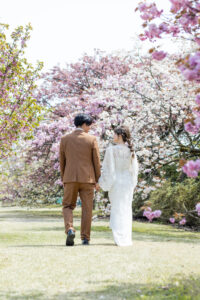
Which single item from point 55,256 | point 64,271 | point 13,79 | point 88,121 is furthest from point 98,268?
point 13,79

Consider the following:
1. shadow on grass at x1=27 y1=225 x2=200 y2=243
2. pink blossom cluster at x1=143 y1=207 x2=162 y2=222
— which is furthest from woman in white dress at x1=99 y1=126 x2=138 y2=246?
pink blossom cluster at x1=143 y1=207 x2=162 y2=222

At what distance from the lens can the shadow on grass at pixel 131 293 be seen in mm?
3688

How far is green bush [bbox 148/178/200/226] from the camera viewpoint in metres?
13.5

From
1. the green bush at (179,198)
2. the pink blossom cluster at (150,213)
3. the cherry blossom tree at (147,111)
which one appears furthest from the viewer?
the green bush at (179,198)

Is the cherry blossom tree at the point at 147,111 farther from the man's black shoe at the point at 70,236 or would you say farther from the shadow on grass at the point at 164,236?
the man's black shoe at the point at 70,236

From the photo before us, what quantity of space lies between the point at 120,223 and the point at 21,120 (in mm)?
5116

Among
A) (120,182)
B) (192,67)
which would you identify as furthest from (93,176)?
(192,67)

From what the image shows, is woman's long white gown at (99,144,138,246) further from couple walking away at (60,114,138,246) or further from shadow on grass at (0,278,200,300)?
shadow on grass at (0,278,200,300)

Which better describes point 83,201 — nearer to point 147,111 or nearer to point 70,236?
point 70,236

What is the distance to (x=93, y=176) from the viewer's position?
289 inches

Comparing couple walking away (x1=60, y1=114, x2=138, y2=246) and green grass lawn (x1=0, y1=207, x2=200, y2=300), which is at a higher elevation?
couple walking away (x1=60, y1=114, x2=138, y2=246)

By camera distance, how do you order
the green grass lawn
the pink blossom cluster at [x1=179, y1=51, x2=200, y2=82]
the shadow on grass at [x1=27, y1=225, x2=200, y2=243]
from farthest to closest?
1. the shadow on grass at [x1=27, y1=225, x2=200, y2=243]
2. the green grass lawn
3. the pink blossom cluster at [x1=179, y1=51, x2=200, y2=82]

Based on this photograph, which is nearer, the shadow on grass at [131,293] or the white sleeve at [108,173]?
the shadow on grass at [131,293]

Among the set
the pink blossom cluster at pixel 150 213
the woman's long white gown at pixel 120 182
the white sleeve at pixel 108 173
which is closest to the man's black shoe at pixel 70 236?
the woman's long white gown at pixel 120 182
